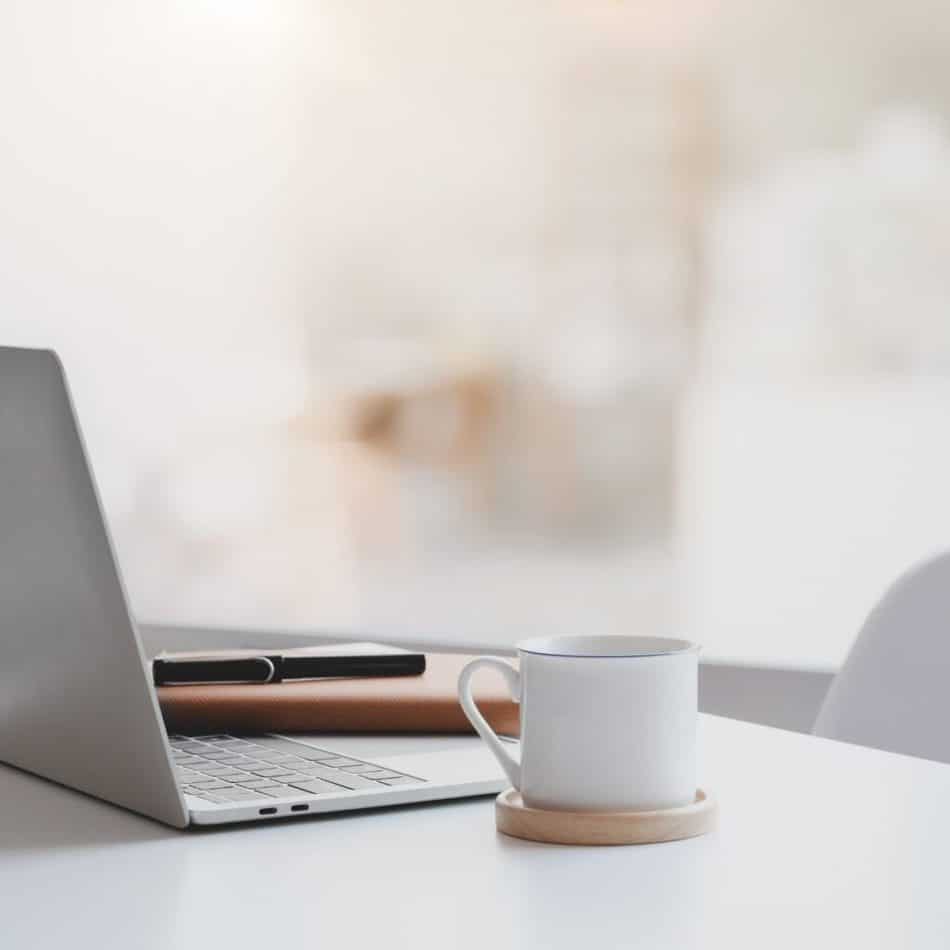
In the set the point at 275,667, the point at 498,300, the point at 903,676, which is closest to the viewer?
the point at 275,667

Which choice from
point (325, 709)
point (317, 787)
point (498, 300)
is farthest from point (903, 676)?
point (498, 300)

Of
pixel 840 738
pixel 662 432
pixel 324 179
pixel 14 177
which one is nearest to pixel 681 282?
pixel 662 432

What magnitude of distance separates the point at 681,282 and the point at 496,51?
18.0 inches

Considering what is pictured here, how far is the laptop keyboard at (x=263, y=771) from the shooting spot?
2.61ft

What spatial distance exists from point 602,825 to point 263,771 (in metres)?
0.24

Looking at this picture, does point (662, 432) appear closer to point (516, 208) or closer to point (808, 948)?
point (516, 208)

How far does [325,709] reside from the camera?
101cm

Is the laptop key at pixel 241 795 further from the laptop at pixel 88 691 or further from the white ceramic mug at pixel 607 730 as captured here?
the white ceramic mug at pixel 607 730

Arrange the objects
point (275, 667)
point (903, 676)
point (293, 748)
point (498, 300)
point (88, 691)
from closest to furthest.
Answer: point (88, 691), point (293, 748), point (275, 667), point (903, 676), point (498, 300)

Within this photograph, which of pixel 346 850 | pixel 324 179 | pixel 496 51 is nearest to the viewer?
pixel 346 850

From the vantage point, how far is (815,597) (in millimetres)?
1899

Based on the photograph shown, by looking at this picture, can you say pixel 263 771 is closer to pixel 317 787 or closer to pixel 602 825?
pixel 317 787

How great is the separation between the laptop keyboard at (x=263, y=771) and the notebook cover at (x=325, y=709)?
0.7 inches

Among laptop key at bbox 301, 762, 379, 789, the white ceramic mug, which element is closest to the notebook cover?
laptop key at bbox 301, 762, 379, 789
